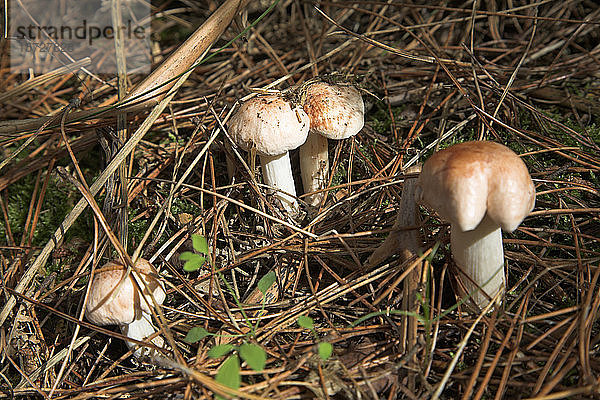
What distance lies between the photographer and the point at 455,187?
1.55 m

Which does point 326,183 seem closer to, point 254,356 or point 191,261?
point 191,261

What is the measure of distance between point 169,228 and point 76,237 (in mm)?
611

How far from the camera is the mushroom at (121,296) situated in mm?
1826

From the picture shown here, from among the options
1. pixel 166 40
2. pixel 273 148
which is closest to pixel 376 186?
pixel 273 148

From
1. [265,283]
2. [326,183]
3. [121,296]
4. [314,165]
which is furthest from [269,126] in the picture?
[121,296]

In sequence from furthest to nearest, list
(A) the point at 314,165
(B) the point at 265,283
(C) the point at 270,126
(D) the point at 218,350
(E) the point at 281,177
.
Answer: (A) the point at 314,165 → (E) the point at 281,177 → (C) the point at 270,126 → (B) the point at 265,283 → (D) the point at 218,350

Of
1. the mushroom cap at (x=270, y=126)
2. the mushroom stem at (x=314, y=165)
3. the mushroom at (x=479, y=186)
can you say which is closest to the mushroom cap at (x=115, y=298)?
the mushroom cap at (x=270, y=126)

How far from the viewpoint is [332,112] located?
2.26m

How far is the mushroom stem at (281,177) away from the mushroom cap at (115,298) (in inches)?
34.6

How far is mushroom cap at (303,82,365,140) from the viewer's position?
88.9 inches

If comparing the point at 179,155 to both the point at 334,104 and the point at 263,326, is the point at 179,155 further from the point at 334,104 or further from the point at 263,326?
the point at 263,326

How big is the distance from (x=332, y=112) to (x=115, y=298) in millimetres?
1350

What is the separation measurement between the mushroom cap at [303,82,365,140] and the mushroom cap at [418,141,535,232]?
0.76 metres

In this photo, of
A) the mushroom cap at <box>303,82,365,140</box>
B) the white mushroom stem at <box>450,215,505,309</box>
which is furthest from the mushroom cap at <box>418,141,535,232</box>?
the mushroom cap at <box>303,82,365,140</box>
